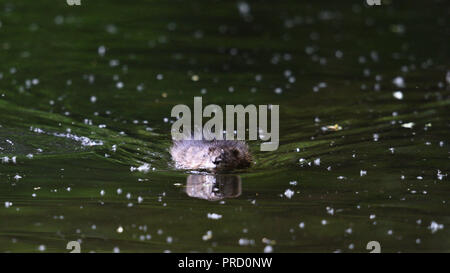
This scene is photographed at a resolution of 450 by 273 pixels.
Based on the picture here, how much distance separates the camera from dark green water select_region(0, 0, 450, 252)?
6.71 m

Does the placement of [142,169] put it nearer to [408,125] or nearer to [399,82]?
[408,125]

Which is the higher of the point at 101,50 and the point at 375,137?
the point at 101,50

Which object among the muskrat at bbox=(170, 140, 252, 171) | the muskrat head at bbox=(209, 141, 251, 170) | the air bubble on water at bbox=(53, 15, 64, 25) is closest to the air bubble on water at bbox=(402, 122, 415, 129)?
the muskrat at bbox=(170, 140, 252, 171)

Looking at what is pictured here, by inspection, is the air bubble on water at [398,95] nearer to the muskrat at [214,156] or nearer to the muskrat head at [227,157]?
the muskrat at [214,156]

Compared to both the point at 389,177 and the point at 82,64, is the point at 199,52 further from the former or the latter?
Result: the point at 389,177

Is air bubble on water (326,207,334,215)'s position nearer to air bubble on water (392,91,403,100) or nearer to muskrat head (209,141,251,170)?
muskrat head (209,141,251,170)

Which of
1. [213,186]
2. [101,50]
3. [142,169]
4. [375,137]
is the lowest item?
[213,186]

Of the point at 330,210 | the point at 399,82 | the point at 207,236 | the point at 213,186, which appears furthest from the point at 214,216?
the point at 399,82

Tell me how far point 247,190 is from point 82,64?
6.37 metres

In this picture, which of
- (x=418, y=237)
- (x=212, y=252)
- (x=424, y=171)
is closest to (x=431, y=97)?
(x=424, y=171)

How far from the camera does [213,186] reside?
7895 millimetres

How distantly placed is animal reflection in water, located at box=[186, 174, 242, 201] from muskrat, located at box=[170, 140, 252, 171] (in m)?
0.20

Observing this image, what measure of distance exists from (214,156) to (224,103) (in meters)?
2.94

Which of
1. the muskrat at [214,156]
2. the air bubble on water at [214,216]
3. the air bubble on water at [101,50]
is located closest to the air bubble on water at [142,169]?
the muskrat at [214,156]
